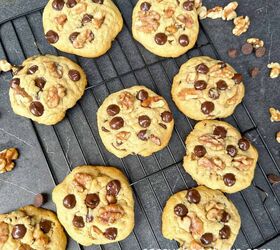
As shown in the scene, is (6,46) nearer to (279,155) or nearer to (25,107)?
(25,107)

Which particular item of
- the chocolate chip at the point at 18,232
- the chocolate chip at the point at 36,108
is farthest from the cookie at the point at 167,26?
the chocolate chip at the point at 18,232

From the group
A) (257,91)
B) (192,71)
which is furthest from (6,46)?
(257,91)

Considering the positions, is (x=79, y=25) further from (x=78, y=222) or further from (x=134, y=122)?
(x=78, y=222)

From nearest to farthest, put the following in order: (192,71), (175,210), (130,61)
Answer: (175,210) → (192,71) → (130,61)

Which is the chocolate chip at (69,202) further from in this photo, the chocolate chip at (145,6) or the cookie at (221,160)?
the chocolate chip at (145,6)

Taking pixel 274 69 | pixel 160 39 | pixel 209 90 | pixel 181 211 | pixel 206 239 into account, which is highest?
pixel 160 39

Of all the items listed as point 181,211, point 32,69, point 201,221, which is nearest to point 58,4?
point 32,69
